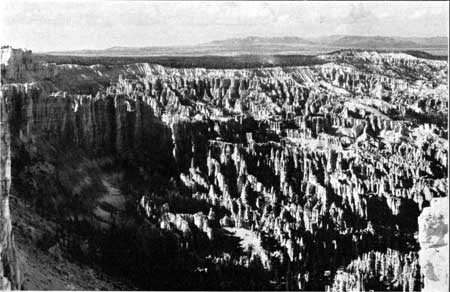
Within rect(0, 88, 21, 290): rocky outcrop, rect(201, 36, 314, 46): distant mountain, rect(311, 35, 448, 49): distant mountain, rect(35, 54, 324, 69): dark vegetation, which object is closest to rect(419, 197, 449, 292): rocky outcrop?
rect(311, 35, 448, 49): distant mountain

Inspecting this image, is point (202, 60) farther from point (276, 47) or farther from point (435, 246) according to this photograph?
point (435, 246)

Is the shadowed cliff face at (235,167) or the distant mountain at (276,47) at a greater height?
the distant mountain at (276,47)

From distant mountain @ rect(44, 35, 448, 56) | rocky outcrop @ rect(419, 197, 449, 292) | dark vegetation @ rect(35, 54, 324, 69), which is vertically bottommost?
rocky outcrop @ rect(419, 197, 449, 292)

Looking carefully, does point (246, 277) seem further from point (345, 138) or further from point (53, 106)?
point (53, 106)

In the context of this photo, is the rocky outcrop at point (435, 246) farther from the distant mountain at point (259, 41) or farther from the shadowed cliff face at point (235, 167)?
the distant mountain at point (259, 41)

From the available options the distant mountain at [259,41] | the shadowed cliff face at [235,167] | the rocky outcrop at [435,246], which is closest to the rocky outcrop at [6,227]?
the shadowed cliff face at [235,167]

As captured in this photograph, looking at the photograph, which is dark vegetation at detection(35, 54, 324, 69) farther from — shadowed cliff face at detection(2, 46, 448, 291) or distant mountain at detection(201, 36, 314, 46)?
distant mountain at detection(201, 36, 314, 46)
